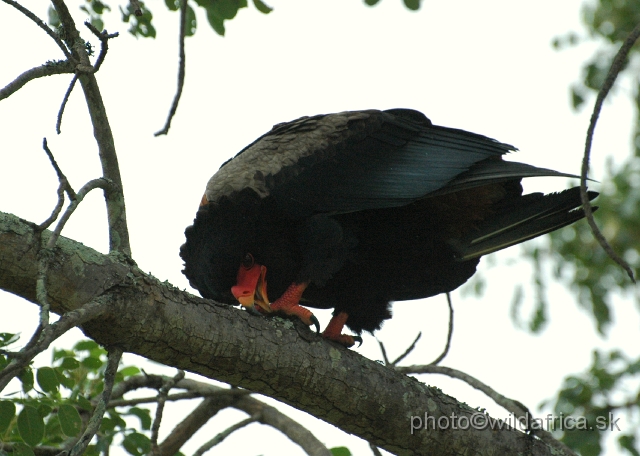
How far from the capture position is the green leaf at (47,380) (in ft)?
8.74

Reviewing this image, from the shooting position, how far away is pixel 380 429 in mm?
2846

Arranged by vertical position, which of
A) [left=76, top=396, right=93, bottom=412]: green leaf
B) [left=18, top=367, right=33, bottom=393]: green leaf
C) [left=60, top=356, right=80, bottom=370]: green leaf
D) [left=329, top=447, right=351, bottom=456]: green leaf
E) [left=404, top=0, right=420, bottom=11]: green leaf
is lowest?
[left=18, top=367, right=33, bottom=393]: green leaf

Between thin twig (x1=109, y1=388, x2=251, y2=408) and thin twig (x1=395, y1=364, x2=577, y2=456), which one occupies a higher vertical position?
thin twig (x1=395, y1=364, x2=577, y2=456)

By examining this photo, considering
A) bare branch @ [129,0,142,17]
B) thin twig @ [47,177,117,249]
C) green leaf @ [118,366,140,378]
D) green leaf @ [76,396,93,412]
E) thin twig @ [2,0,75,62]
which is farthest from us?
green leaf @ [118,366,140,378]

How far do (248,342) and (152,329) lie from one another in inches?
14.6

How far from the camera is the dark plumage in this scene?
3463 millimetres

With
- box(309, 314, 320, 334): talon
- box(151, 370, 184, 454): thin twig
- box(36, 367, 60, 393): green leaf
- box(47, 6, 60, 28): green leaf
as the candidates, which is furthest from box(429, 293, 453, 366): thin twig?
box(47, 6, 60, 28): green leaf

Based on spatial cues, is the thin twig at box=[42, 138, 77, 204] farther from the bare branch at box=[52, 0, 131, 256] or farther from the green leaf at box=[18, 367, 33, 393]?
the green leaf at box=[18, 367, 33, 393]

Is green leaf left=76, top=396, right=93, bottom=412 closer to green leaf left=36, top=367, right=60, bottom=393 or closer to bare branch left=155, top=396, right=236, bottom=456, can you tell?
green leaf left=36, top=367, right=60, bottom=393

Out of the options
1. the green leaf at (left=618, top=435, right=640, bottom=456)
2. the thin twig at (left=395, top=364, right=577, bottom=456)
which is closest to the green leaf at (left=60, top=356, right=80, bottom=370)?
the thin twig at (left=395, top=364, right=577, bottom=456)

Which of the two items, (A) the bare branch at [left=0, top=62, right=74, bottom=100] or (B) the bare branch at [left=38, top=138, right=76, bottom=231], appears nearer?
(B) the bare branch at [left=38, top=138, right=76, bottom=231]

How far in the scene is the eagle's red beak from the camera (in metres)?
3.46

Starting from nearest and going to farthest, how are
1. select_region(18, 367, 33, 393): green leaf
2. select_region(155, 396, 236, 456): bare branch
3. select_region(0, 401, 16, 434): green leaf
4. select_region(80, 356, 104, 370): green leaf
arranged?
select_region(0, 401, 16, 434): green leaf, select_region(18, 367, 33, 393): green leaf, select_region(80, 356, 104, 370): green leaf, select_region(155, 396, 236, 456): bare branch

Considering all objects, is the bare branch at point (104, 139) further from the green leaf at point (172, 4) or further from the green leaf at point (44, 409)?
the green leaf at point (172, 4)
